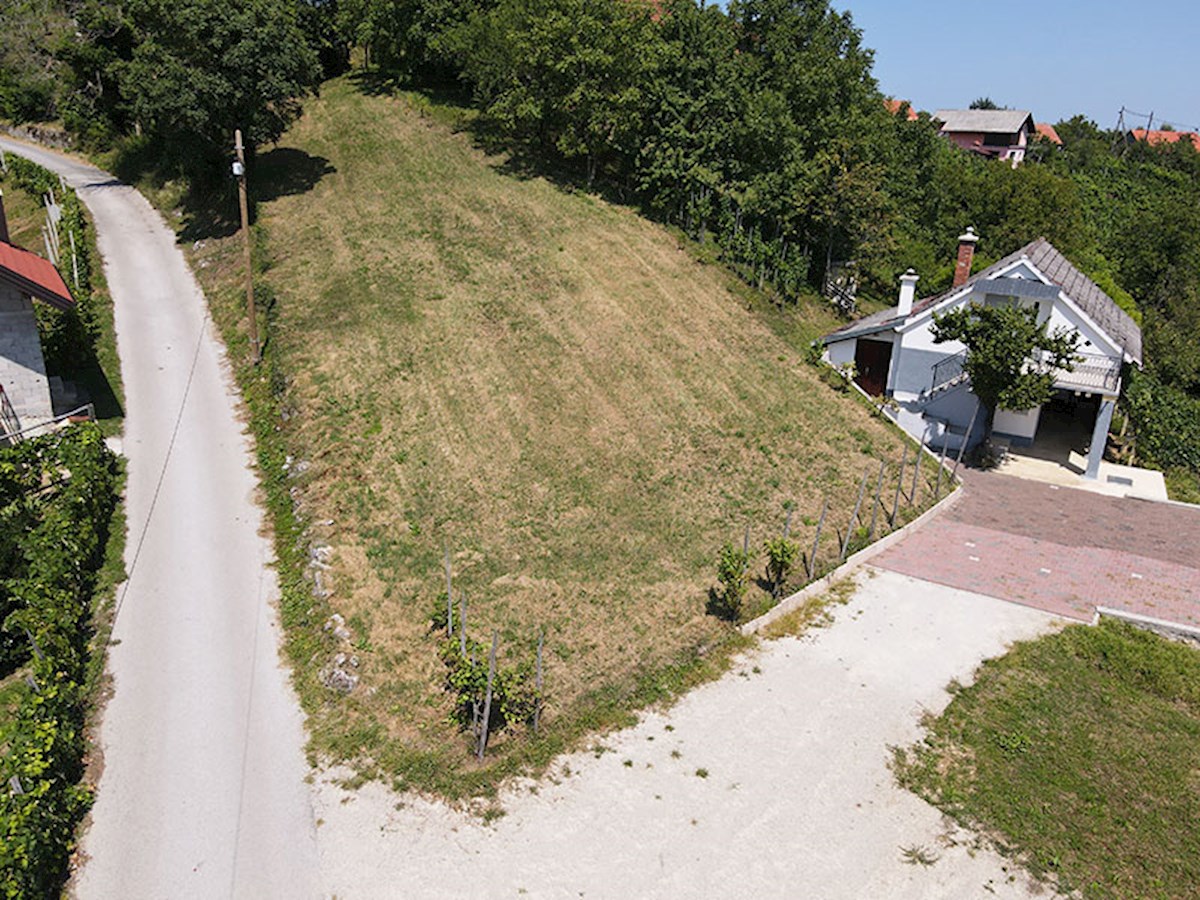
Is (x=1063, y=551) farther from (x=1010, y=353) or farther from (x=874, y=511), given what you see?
(x=1010, y=353)

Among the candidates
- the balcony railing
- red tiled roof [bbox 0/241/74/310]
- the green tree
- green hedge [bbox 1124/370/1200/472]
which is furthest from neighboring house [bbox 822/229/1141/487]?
red tiled roof [bbox 0/241/74/310]

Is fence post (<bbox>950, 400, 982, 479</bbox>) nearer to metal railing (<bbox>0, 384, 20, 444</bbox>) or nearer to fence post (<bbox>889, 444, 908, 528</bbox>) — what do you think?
fence post (<bbox>889, 444, 908, 528</bbox>)

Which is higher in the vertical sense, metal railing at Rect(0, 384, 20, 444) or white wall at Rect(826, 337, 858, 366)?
white wall at Rect(826, 337, 858, 366)

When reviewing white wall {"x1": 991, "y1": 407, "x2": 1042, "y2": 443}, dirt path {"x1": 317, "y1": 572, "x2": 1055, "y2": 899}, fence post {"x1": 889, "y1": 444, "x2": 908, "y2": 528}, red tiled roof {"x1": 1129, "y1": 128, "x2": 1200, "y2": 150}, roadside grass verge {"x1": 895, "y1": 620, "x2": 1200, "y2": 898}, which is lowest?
dirt path {"x1": 317, "y1": 572, "x2": 1055, "y2": 899}

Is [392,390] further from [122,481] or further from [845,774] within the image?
[845,774]

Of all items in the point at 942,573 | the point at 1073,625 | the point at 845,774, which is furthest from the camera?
the point at 942,573

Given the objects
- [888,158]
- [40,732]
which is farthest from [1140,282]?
[40,732]
